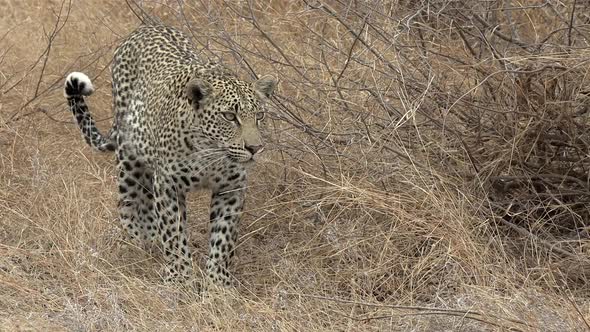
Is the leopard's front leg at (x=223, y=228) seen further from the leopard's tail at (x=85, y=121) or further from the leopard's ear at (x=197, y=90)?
the leopard's tail at (x=85, y=121)

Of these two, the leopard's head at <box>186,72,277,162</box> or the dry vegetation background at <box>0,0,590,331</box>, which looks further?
the leopard's head at <box>186,72,277,162</box>

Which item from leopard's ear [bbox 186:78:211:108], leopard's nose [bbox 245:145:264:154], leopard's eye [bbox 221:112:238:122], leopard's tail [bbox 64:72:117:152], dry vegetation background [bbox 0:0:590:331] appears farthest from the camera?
leopard's tail [bbox 64:72:117:152]

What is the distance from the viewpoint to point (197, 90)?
6664 mm

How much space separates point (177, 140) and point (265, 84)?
21.9 inches

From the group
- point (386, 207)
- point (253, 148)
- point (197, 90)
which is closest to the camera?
point (253, 148)

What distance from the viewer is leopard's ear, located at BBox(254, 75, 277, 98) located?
677 centimetres

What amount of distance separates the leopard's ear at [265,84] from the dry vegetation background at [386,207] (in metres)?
0.35

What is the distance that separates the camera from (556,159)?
6879mm

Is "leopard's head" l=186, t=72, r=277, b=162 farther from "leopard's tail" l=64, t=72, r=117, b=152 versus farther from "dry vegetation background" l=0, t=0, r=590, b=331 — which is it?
"leopard's tail" l=64, t=72, r=117, b=152

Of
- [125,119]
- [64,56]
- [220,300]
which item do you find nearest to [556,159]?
[220,300]

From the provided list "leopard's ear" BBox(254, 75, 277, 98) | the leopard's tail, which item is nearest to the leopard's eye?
"leopard's ear" BBox(254, 75, 277, 98)

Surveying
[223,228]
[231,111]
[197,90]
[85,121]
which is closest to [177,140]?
[197,90]

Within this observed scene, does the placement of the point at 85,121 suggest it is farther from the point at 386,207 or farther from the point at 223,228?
the point at 386,207

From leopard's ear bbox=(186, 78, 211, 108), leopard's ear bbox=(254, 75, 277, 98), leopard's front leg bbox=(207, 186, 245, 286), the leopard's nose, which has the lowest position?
leopard's front leg bbox=(207, 186, 245, 286)
